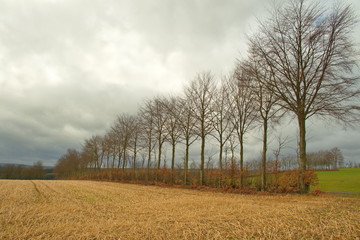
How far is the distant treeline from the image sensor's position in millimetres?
102875

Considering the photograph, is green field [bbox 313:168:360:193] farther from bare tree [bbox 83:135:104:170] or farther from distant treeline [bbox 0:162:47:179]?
distant treeline [bbox 0:162:47:179]

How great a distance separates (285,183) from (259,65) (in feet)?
33.1

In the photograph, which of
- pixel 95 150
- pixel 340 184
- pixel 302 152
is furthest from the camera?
pixel 95 150

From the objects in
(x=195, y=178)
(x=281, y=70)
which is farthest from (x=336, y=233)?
(x=195, y=178)

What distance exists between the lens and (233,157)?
23.5 meters

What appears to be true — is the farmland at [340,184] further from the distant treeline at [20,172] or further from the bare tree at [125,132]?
the distant treeline at [20,172]

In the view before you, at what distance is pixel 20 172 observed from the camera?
349ft

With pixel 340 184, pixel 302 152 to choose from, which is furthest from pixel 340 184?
pixel 302 152

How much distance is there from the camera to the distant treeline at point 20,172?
338 feet

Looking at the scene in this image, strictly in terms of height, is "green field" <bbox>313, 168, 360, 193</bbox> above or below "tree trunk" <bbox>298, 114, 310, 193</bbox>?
below

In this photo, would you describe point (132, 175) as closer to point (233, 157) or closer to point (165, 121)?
point (165, 121)

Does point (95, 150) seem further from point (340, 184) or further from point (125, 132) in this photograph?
point (340, 184)

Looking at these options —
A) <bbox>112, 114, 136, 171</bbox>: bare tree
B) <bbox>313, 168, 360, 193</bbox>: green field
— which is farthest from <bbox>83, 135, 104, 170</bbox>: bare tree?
<bbox>313, 168, 360, 193</bbox>: green field

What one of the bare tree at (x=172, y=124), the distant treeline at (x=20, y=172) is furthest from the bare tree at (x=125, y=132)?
the distant treeline at (x=20, y=172)
